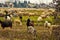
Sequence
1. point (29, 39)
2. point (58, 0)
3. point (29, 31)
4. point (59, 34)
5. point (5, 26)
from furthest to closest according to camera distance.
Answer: point (5, 26)
point (29, 31)
point (58, 0)
point (29, 39)
point (59, 34)

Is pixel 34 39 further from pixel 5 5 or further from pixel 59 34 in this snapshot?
pixel 5 5

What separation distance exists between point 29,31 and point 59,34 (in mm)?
4409

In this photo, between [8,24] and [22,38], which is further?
[8,24]

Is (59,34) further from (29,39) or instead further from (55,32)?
(29,39)

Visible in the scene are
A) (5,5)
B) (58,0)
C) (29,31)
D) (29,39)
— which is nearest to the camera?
(29,39)

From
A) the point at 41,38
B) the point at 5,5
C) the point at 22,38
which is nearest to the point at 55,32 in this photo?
the point at 41,38

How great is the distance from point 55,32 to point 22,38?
8.58 feet

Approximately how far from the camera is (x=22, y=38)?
13547 mm

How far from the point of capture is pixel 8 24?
18578 millimetres

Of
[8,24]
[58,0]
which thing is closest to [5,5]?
[8,24]

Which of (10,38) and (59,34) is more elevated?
(59,34)

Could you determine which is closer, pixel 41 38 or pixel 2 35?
pixel 41 38

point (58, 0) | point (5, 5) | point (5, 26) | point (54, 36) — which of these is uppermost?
point (58, 0)

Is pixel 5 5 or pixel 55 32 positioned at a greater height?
pixel 55 32
